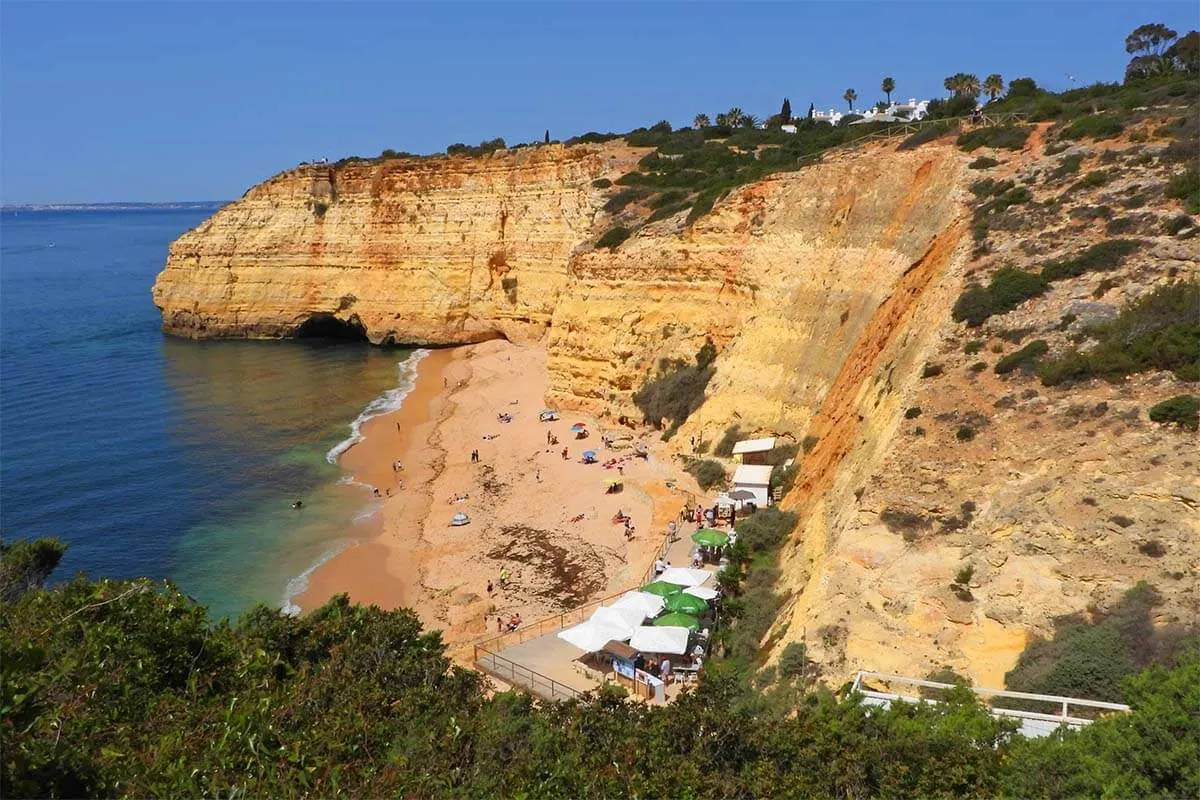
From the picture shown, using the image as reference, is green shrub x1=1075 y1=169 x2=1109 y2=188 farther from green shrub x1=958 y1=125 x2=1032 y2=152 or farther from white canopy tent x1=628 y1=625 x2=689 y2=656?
white canopy tent x1=628 y1=625 x2=689 y2=656

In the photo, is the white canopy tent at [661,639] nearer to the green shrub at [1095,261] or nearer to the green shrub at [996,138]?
the green shrub at [1095,261]

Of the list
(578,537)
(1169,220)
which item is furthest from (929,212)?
(578,537)

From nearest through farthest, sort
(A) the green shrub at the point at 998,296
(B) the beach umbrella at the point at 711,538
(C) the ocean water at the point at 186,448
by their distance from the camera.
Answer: (A) the green shrub at the point at 998,296 → (B) the beach umbrella at the point at 711,538 → (C) the ocean water at the point at 186,448

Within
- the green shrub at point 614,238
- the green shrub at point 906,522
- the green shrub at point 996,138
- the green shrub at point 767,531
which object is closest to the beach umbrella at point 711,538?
the green shrub at point 767,531

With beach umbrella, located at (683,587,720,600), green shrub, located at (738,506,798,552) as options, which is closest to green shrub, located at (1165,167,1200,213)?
green shrub, located at (738,506,798,552)

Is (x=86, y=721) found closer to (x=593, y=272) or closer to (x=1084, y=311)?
(x=1084, y=311)

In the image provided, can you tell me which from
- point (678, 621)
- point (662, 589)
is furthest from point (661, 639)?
point (662, 589)
